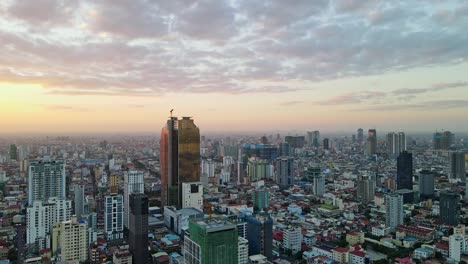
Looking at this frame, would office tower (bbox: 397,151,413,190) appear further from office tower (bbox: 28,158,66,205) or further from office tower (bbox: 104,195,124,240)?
office tower (bbox: 28,158,66,205)

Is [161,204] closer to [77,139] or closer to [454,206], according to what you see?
[454,206]

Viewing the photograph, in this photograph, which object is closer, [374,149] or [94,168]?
[94,168]

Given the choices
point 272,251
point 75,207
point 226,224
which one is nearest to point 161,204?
point 75,207

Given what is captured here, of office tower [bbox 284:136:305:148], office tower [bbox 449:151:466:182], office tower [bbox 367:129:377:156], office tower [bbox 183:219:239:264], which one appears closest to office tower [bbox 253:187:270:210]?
office tower [bbox 183:219:239:264]

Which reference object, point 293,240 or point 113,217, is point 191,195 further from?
point 293,240

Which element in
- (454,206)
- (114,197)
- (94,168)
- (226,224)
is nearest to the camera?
(226,224)

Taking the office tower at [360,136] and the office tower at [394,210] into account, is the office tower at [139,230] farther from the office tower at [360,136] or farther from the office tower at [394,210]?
the office tower at [360,136]
